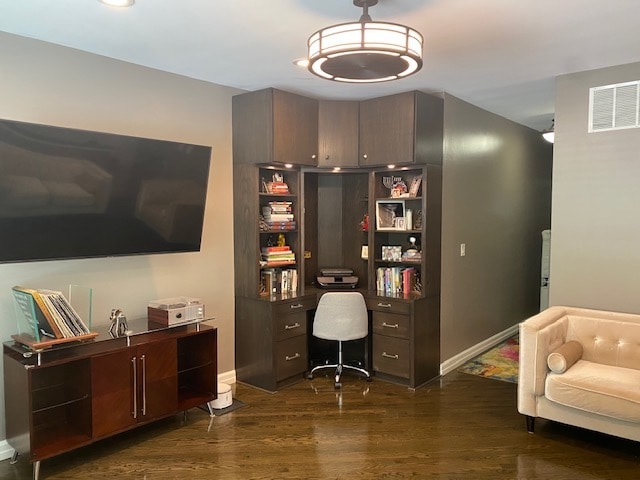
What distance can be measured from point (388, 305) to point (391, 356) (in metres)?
0.45

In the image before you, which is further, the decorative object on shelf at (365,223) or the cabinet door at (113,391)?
the decorative object on shelf at (365,223)

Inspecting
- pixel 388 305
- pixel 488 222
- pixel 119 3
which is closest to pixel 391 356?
pixel 388 305

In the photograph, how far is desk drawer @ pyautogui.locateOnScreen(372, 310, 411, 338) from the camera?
160 inches

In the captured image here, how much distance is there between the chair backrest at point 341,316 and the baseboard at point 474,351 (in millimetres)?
1003

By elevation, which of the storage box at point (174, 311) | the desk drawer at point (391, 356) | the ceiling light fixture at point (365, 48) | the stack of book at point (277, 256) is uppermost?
the ceiling light fixture at point (365, 48)

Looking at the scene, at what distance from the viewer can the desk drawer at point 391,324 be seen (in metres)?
4.05

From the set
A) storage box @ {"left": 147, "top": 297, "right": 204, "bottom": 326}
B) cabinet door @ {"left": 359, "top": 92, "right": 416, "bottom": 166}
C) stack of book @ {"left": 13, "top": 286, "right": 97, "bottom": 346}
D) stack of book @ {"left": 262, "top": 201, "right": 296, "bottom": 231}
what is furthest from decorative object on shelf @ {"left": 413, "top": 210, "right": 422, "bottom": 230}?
stack of book @ {"left": 13, "top": 286, "right": 97, "bottom": 346}

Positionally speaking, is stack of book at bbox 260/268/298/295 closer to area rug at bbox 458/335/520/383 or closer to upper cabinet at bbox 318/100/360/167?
upper cabinet at bbox 318/100/360/167

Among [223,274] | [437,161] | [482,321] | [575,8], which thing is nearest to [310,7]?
[575,8]

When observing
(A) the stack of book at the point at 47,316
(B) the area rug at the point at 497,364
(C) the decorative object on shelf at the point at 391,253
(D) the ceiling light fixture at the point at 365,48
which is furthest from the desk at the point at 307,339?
(D) the ceiling light fixture at the point at 365,48

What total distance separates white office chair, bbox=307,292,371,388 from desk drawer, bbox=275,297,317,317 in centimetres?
13

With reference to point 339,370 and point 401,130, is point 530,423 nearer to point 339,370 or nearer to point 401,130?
point 339,370

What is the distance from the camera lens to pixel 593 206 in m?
3.66

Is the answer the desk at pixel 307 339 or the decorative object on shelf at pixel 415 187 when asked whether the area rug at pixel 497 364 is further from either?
the decorative object on shelf at pixel 415 187
